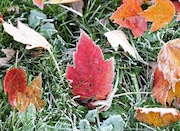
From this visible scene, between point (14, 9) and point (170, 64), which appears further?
point (14, 9)

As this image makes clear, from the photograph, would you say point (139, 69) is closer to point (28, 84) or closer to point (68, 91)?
point (68, 91)

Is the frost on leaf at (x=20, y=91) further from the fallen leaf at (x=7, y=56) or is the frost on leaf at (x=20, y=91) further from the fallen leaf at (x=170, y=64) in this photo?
the fallen leaf at (x=170, y=64)

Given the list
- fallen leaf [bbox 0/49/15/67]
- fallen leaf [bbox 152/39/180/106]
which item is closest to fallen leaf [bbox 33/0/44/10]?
fallen leaf [bbox 0/49/15/67]

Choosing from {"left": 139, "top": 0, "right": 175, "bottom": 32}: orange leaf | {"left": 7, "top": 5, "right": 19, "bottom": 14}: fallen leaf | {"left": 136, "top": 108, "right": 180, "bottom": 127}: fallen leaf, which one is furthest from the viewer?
{"left": 7, "top": 5, "right": 19, "bottom": 14}: fallen leaf

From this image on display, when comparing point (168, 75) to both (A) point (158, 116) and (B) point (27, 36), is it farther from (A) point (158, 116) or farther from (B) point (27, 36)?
(B) point (27, 36)

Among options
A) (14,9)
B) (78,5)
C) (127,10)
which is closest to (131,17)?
(127,10)

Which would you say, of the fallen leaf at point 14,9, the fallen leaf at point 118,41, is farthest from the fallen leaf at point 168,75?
the fallen leaf at point 14,9

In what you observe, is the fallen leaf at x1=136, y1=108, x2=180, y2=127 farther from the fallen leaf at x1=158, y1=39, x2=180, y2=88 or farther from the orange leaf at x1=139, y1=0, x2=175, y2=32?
the orange leaf at x1=139, y1=0, x2=175, y2=32
